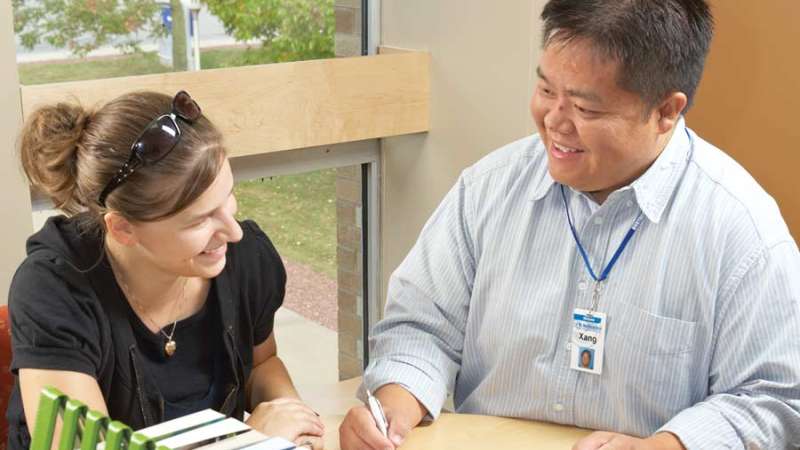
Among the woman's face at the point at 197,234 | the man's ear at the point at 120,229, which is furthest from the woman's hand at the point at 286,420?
the man's ear at the point at 120,229

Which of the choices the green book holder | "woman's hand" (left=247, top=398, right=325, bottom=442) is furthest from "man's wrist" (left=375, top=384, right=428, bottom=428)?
Answer: the green book holder

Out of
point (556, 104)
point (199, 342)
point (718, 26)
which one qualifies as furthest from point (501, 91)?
point (199, 342)

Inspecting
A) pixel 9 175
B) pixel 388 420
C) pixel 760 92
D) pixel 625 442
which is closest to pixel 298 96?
pixel 9 175

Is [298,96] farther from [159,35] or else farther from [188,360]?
[188,360]

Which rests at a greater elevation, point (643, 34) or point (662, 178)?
point (643, 34)

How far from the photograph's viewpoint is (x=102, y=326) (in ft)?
5.82

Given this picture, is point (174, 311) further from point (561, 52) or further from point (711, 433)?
point (711, 433)

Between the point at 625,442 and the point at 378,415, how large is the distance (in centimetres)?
42

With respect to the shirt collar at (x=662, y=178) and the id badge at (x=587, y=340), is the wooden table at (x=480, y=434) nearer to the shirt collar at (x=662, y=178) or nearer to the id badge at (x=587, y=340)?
the id badge at (x=587, y=340)

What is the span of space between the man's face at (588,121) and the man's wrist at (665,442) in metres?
0.47

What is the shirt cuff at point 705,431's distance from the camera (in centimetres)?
171

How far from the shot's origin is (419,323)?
2033 millimetres

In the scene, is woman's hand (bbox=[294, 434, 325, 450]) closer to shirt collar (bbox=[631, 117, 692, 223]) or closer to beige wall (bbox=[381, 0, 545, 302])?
shirt collar (bbox=[631, 117, 692, 223])

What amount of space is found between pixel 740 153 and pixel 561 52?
119 cm
